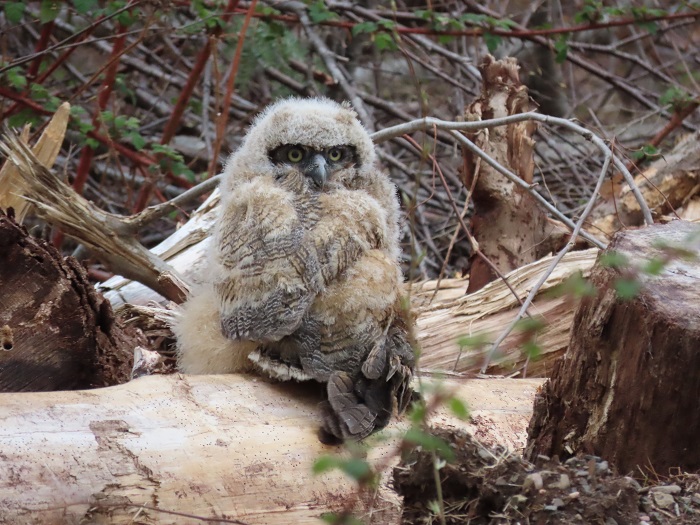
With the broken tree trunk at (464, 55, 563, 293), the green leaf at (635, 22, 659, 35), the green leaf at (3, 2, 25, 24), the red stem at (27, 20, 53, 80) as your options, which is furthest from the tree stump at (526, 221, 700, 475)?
the red stem at (27, 20, 53, 80)

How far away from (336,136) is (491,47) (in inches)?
102

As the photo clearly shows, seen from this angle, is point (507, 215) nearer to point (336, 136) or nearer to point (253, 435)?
point (336, 136)

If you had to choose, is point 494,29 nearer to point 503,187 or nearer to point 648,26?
point 648,26

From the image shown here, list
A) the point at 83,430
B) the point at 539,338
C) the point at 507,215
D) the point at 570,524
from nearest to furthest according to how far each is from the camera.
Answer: the point at 570,524 → the point at 83,430 → the point at 539,338 → the point at 507,215

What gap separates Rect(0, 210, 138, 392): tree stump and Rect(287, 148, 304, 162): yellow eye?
1038mm

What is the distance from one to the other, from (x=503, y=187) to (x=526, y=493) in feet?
10.1

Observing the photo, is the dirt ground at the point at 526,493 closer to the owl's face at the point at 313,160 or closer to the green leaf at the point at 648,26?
the owl's face at the point at 313,160

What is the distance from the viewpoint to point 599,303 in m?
2.79

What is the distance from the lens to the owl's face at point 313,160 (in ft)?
11.1

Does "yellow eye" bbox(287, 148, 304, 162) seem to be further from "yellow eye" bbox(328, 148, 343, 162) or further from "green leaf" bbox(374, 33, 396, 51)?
"green leaf" bbox(374, 33, 396, 51)

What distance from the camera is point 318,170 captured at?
11.0 ft

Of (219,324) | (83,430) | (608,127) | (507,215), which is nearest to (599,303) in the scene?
(219,324)

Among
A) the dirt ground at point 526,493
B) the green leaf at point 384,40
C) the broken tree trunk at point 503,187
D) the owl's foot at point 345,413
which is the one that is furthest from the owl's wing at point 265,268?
the green leaf at point 384,40

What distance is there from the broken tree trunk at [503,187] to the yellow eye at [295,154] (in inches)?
72.0
